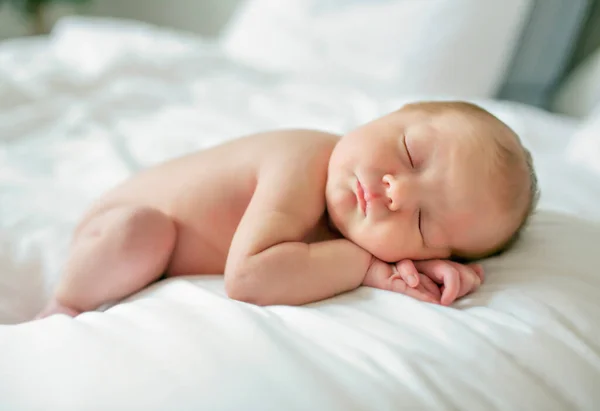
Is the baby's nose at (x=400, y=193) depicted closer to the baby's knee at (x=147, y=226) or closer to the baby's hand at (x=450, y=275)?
the baby's hand at (x=450, y=275)

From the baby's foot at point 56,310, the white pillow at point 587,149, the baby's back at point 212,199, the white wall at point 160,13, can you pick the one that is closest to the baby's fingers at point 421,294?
the baby's back at point 212,199

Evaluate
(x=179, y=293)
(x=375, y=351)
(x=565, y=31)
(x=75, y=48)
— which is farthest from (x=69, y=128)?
(x=565, y=31)

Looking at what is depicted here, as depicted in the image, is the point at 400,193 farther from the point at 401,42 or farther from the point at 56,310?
the point at 401,42

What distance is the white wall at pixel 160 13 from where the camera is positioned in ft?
10.1

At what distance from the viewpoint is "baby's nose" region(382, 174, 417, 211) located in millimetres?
698

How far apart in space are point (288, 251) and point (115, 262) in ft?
0.80

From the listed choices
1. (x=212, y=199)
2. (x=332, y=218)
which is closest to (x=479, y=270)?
(x=332, y=218)

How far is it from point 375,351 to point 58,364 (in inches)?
11.7

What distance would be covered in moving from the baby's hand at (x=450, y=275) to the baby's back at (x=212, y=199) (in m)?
0.22

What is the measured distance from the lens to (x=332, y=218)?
78cm

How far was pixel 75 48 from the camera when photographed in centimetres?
190

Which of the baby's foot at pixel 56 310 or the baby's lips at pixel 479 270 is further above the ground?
the baby's lips at pixel 479 270

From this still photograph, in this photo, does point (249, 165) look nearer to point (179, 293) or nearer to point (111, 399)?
point (179, 293)

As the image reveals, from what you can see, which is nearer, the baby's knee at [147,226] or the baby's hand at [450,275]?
the baby's hand at [450,275]
